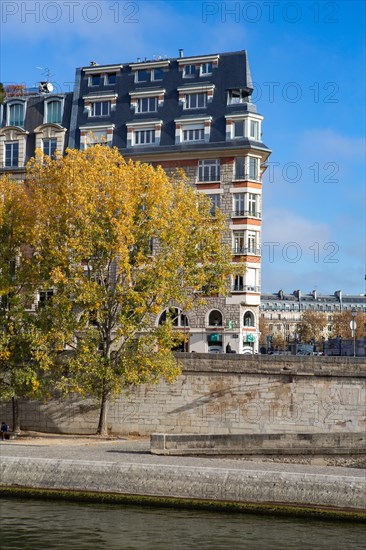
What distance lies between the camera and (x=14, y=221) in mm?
50938

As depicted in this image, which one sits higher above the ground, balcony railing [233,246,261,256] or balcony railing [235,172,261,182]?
balcony railing [235,172,261,182]

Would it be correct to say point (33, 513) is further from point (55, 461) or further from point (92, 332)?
point (92, 332)

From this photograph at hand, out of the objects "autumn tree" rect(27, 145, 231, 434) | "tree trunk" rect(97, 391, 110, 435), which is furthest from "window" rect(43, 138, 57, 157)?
"tree trunk" rect(97, 391, 110, 435)

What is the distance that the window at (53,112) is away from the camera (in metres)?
69.8

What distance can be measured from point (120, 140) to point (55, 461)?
35.2 m

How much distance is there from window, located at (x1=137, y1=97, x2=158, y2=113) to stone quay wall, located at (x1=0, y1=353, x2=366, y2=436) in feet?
77.1

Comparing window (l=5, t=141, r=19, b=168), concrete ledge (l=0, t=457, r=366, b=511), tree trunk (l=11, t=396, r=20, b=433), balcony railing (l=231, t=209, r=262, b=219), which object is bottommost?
concrete ledge (l=0, t=457, r=366, b=511)

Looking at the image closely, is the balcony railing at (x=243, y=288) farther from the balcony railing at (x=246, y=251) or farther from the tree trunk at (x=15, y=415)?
the tree trunk at (x=15, y=415)

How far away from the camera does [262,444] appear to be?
37688 mm

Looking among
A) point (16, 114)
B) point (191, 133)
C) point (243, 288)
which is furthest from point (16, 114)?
point (243, 288)

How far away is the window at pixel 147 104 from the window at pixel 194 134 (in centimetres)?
355

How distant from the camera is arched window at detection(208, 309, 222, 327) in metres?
63.1

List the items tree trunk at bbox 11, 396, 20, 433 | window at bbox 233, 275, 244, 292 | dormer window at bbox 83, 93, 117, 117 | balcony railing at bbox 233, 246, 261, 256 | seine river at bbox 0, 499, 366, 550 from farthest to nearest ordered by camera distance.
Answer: dormer window at bbox 83, 93, 117, 117, window at bbox 233, 275, 244, 292, balcony railing at bbox 233, 246, 261, 256, tree trunk at bbox 11, 396, 20, 433, seine river at bbox 0, 499, 366, 550

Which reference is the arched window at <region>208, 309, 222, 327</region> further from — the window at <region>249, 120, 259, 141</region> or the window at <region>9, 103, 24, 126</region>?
the window at <region>9, 103, 24, 126</region>
